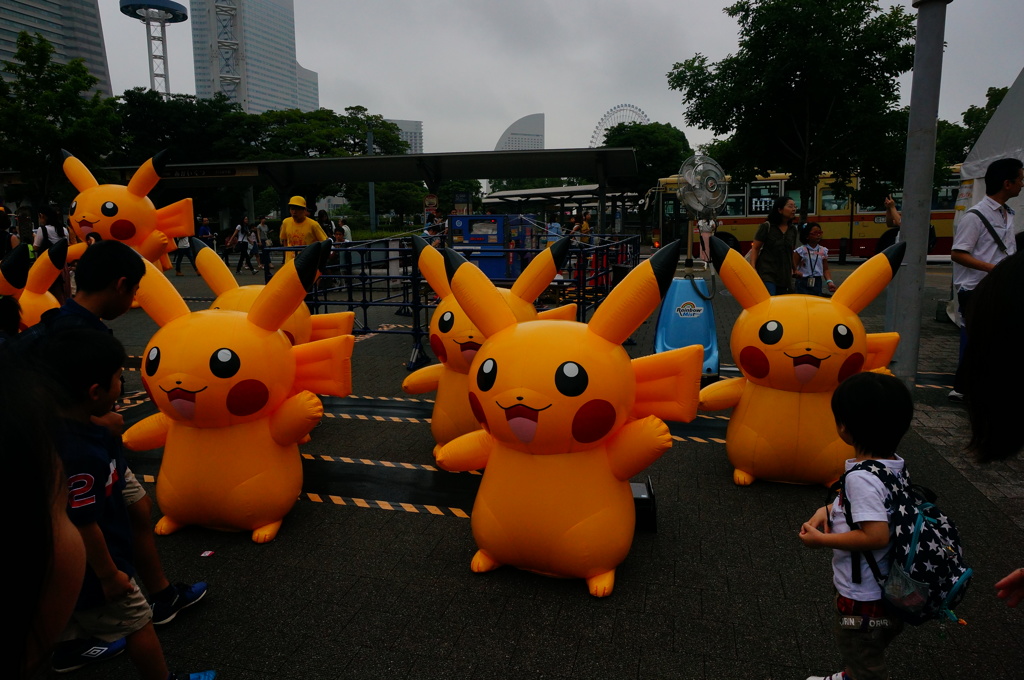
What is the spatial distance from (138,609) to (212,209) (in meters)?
37.1

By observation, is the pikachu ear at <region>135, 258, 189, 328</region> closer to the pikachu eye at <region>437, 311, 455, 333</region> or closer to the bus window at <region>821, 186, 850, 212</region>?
the pikachu eye at <region>437, 311, 455, 333</region>

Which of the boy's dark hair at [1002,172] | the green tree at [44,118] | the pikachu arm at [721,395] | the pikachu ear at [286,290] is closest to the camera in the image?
the pikachu ear at [286,290]

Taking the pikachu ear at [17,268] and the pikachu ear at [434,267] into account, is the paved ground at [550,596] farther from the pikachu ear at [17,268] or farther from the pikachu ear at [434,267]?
the pikachu ear at [17,268]

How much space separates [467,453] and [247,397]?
4.22ft

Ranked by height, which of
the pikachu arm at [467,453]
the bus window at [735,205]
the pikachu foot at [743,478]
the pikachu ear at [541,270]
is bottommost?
the pikachu foot at [743,478]

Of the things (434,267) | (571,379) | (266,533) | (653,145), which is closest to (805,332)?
(571,379)

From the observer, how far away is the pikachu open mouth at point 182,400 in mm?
Result: 3635

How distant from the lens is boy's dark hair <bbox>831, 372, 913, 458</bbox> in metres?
2.14

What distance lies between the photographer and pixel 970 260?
5695mm

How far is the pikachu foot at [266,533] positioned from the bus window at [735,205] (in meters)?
21.3

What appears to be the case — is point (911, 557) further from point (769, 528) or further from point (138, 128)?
point (138, 128)

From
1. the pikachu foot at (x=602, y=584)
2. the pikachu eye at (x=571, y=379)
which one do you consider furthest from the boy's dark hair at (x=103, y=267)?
the pikachu foot at (x=602, y=584)

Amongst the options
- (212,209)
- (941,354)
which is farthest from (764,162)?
(212,209)

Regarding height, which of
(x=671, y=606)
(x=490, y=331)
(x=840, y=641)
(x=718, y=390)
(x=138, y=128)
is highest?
(x=138, y=128)
